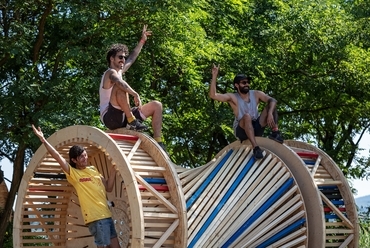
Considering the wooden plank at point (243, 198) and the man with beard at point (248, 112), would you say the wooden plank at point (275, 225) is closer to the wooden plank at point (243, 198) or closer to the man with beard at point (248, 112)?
the wooden plank at point (243, 198)

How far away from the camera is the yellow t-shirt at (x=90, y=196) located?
977 centimetres

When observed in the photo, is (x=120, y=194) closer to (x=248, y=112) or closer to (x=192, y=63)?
(x=248, y=112)

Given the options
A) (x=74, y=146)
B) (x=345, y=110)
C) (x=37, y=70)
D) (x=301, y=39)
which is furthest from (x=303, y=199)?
(x=345, y=110)

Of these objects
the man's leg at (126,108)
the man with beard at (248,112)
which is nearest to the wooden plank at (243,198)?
the man with beard at (248,112)

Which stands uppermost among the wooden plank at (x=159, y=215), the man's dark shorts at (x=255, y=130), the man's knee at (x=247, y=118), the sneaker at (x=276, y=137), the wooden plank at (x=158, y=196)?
the man's knee at (x=247, y=118)

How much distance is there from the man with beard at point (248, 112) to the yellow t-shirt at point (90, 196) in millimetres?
2647

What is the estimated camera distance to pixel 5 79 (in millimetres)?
17531

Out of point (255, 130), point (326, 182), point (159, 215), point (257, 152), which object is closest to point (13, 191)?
point (255, 130)

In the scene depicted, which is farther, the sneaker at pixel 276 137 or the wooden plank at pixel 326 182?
the wooden plank at pixel 326 182

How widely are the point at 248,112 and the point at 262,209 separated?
167 cm

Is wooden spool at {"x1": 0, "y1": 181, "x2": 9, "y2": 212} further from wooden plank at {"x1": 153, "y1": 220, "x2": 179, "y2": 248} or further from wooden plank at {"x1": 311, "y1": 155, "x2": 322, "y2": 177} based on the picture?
wooden plank at {"x1": 153, "y1": 220, "x2": 179, "y2": 248}

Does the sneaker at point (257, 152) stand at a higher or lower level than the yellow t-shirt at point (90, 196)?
higher

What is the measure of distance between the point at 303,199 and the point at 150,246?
8.59ft

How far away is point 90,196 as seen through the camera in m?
9.80
